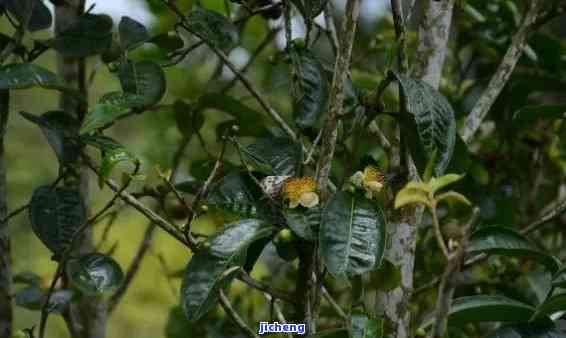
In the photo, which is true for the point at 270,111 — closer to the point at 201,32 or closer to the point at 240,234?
the point at 201,32

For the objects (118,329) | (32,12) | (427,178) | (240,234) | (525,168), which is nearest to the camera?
(427,178)

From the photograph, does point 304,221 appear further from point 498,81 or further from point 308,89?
point 498,81

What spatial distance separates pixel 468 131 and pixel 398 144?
3.9 inches

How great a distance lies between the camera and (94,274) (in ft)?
3.58

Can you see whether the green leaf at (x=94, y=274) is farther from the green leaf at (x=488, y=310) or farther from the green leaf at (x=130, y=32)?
the green leaf at (x=488, y=310)

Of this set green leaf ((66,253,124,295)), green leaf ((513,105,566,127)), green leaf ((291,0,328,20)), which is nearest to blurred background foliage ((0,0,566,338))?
green leaf ((513,105,566,127))

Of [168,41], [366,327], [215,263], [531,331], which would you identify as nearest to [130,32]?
[168,41]

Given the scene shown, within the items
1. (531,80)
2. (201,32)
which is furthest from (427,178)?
(531,80)

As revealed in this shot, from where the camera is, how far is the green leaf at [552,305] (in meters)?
0.95

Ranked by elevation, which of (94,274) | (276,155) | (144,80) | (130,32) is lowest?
(94,274)

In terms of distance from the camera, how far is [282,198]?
922mm

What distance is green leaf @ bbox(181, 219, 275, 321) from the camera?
0.89m

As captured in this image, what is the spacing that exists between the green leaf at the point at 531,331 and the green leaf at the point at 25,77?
0.61 m

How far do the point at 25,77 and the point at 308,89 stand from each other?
336 mm
